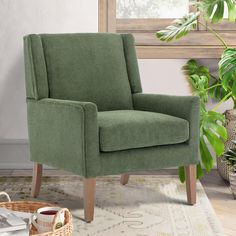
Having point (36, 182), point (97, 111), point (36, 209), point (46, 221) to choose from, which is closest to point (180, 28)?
point (97, 111)

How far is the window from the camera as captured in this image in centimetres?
412

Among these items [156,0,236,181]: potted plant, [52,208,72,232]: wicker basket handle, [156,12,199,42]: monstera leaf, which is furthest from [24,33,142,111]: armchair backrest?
[52,208,72,232]: wicker basket handle

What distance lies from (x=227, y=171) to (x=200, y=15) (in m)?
1.13

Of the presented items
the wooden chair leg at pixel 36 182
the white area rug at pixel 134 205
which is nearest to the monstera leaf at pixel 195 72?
the white area rug at pixel 134 205

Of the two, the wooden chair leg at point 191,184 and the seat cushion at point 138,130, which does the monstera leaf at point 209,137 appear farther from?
the seat cushion at point 138,130

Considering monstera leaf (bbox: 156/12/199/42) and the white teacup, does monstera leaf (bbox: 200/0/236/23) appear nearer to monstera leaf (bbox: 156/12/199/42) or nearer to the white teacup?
monstera leaf (bbox: 156/12/199/42)

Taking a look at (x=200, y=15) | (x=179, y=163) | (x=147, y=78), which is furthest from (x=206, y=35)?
(x=179, y=163)

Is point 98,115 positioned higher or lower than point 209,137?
higher

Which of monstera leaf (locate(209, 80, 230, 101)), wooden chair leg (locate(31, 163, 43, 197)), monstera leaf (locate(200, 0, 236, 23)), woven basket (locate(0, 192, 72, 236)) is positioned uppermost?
monstera leaf (locate(200, 0, 236, 23))

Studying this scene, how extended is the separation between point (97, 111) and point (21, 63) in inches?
47.0

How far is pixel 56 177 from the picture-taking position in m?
3.91

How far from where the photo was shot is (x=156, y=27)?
4.18 metres

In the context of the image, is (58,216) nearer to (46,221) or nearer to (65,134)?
(46,221)

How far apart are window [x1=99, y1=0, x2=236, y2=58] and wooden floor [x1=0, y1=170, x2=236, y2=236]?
2.79 ft
